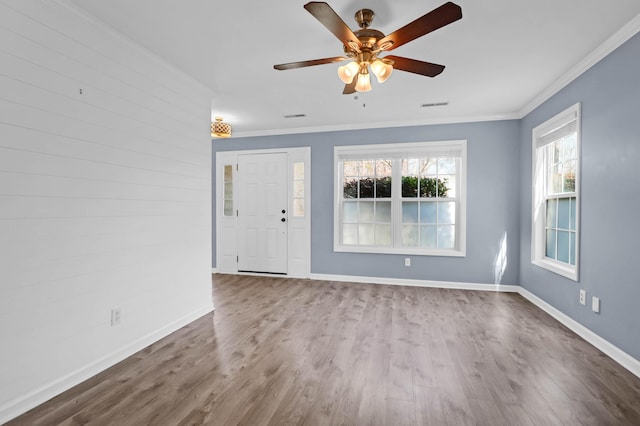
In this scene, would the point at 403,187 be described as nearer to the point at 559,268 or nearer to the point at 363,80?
the point at 559,268

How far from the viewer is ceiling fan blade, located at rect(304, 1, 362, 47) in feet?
5.43

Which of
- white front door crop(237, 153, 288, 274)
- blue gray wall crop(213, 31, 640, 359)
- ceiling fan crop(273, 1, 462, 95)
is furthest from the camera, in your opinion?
white front door crop(237, 153, 288, 274)

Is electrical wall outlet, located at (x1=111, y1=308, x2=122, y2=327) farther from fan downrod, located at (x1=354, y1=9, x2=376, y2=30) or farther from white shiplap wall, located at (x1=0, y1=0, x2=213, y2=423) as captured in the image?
fan downrod, located at (x1=354, y1=9, x2=376, y2=30)

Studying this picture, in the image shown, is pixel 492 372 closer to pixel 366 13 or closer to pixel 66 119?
pixel 366 13

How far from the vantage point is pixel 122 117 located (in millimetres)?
2590

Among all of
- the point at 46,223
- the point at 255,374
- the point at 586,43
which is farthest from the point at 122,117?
the point at 586,43

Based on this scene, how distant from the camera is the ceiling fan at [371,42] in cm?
176

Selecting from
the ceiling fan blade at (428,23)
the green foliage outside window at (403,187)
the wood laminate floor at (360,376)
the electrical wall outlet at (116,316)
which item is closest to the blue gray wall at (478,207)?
the green foliage outside window at (403,187)

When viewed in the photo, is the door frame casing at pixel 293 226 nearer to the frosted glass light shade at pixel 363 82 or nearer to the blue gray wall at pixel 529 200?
the blue gray wall at pixel 529 200

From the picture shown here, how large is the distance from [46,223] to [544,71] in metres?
4.39

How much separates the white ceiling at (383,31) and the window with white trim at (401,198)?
0.88 m

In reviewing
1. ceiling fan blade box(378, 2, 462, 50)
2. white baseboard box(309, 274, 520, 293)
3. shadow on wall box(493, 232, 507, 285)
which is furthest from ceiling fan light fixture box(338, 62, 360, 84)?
shadow on wall box(493, 232, 507, 285)

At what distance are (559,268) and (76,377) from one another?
14.8 feet

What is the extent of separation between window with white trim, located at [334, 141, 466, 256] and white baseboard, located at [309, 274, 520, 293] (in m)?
0.44
